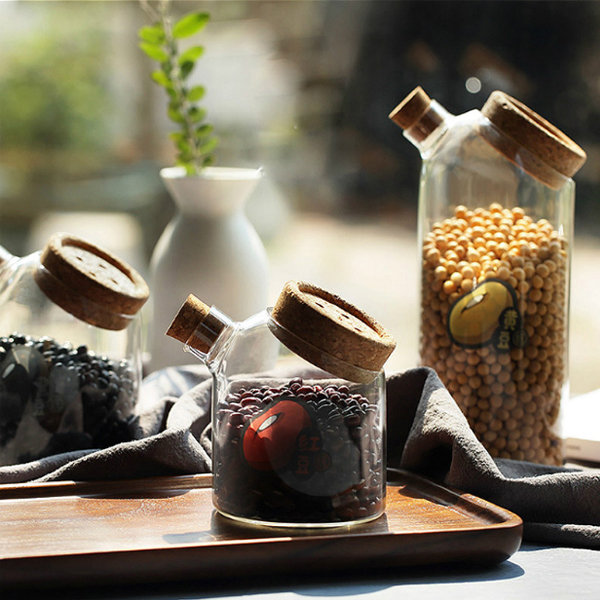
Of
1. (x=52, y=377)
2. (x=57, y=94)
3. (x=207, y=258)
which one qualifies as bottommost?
(x=52, y=377)

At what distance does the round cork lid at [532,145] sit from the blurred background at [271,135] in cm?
212

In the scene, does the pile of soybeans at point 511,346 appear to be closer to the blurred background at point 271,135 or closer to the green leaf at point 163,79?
the green leaf at point 163,79

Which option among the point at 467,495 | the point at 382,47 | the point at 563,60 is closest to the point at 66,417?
the point at 467,495

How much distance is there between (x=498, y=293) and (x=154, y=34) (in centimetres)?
50

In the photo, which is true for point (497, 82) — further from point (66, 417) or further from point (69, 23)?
point (69, 23)

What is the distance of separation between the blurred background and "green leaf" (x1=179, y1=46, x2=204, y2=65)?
1843 mm

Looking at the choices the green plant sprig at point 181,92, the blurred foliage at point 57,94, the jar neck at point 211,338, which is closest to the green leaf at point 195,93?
the green plant sprig at point 181,92

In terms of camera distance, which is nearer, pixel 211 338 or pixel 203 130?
pixel 211 338

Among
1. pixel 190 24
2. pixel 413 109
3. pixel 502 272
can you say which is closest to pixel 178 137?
pixel 190 24

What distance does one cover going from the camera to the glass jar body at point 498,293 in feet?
2.29

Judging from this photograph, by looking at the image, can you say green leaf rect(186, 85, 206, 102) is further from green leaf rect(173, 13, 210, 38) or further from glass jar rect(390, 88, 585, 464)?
glass jar rect(390, 88, 585, 464)

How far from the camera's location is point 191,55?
1.00 m

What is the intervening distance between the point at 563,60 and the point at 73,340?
2213 millimetres

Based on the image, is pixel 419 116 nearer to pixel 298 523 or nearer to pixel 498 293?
pixel 498 293
